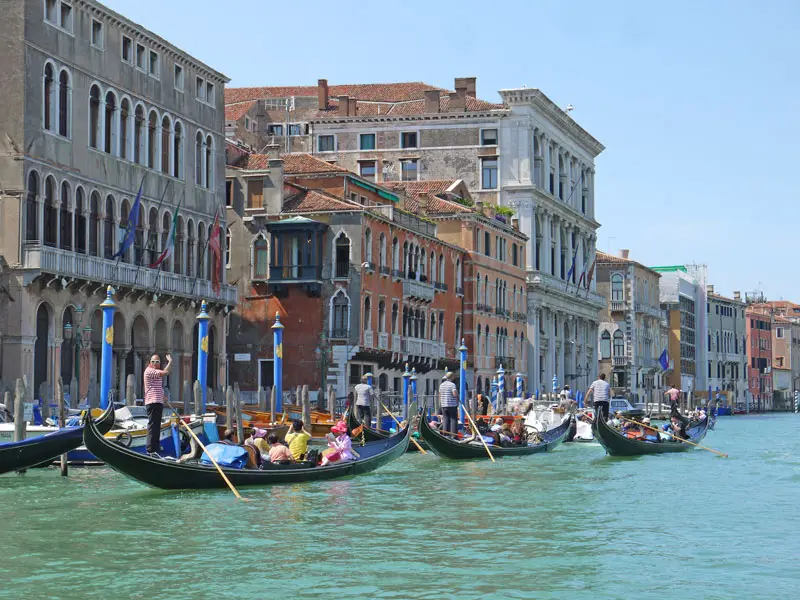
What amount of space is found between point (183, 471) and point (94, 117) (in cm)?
1422

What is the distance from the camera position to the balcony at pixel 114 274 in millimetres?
26562

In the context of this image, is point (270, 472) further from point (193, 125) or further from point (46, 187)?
point (193, 125)

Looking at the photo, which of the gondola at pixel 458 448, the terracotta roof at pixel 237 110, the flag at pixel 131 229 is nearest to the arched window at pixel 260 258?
the flag at pixel 131 229

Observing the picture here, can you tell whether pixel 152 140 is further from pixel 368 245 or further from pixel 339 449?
pixel 339 449

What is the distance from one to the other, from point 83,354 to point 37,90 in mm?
5056

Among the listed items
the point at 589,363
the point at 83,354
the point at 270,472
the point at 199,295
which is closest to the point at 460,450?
the point at 270,472

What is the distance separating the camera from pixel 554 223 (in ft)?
191

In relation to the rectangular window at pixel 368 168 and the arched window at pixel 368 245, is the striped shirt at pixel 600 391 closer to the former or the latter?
the arched window at pixel 368 245

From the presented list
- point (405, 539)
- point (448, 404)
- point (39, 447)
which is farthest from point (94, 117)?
point (405, 539)

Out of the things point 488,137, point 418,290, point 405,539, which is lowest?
point 405,539

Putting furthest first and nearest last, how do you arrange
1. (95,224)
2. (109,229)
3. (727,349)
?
(727,349) → (109,229) → (95,224)

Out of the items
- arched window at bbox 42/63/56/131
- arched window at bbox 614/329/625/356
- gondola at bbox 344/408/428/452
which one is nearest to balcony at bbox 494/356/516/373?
arched window at bbox 614/329/625/356

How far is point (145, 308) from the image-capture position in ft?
101

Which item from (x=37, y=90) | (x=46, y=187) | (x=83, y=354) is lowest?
(x=83, y=354)
